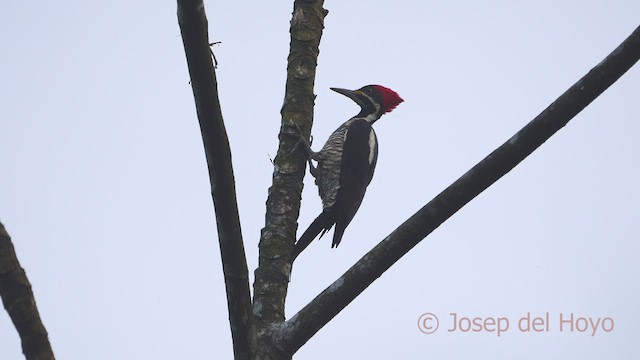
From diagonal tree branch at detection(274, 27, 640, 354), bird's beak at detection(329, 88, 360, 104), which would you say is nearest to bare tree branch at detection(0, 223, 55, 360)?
diagonal tree branch at detection(274, 27, 640, 354)

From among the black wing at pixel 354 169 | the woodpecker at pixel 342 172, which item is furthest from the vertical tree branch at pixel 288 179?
the black wing at pixel 354 169

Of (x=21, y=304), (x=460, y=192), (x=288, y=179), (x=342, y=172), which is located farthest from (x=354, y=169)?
(x=21, y=304)

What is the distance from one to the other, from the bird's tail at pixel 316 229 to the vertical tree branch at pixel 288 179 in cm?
99

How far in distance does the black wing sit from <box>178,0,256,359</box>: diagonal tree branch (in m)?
2.53

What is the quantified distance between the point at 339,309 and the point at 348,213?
2.62m

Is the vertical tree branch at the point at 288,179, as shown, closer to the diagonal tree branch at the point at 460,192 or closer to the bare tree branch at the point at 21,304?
the diagonal tree branch at the point at 460,192

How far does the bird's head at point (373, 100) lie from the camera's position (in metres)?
5.57

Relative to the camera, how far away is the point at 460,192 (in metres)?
1.88

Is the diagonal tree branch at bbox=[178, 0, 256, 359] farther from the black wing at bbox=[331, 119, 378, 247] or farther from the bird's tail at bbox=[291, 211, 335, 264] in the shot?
the black wing at bbox=[331, 119, 378, 247]

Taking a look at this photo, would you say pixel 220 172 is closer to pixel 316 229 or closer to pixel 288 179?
pixel 288 179

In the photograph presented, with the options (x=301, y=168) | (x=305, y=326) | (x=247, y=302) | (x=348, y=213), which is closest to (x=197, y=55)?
(x=247, y=302)

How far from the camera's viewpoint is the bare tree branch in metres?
1.53

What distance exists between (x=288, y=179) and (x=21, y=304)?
146 centimetres

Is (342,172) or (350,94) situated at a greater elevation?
(350,94)
